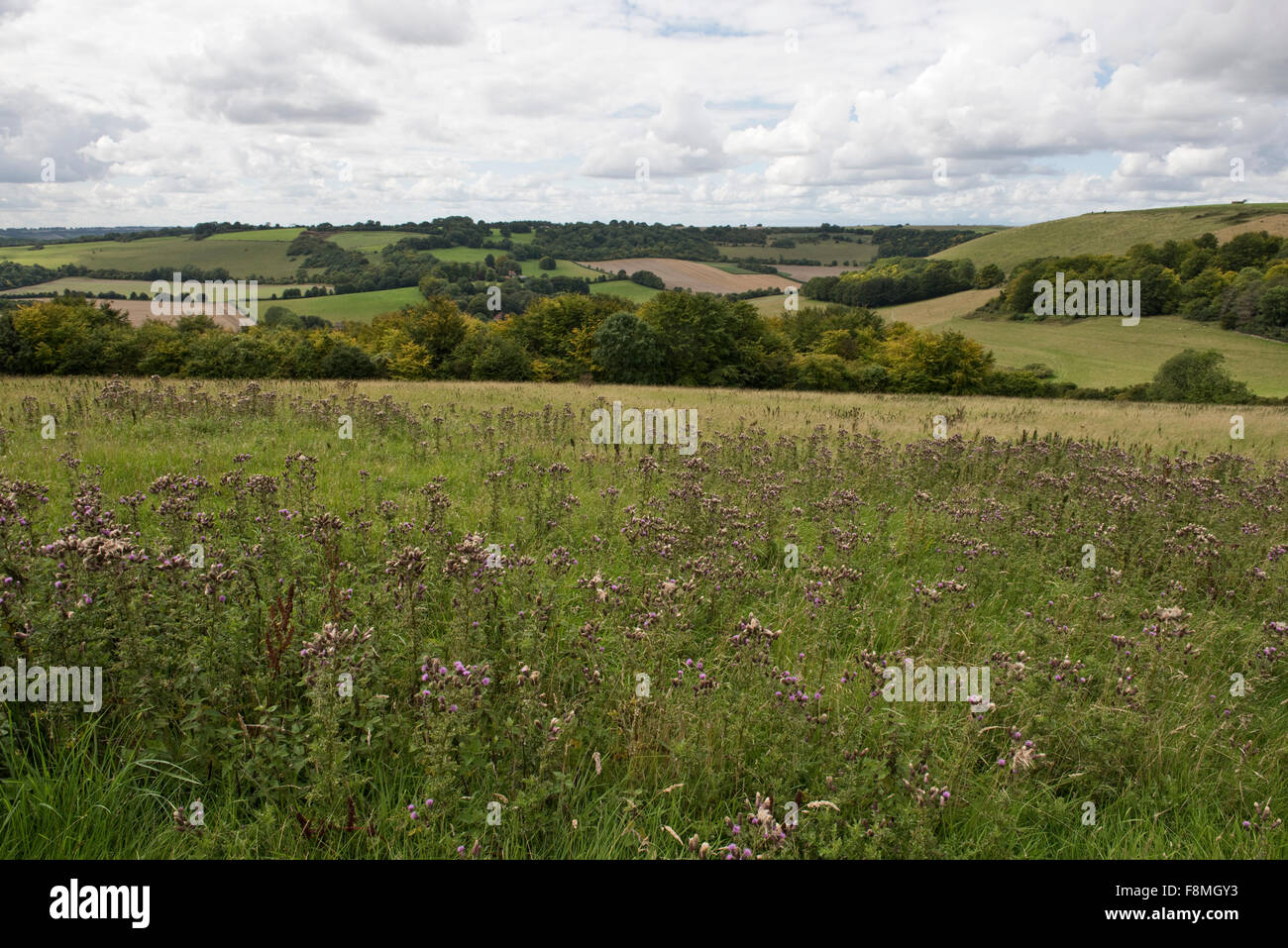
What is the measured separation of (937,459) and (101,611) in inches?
445

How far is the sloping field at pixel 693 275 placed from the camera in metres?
93.5

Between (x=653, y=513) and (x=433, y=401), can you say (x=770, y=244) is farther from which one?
(x=653, y=513)

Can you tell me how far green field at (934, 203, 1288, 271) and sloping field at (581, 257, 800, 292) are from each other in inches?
1515

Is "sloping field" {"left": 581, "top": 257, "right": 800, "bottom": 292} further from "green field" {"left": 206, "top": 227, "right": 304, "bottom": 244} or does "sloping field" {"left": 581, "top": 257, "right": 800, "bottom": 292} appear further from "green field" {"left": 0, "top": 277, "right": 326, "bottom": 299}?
"green field" {"left": 206, "top": 227, "right": 304, "bottom": 244}

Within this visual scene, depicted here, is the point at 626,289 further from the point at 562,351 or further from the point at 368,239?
the point at 368,239

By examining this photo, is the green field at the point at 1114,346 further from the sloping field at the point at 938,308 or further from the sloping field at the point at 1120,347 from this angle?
the sloping field at the point at 938,308

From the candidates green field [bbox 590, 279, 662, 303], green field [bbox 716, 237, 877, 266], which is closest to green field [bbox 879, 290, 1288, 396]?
green field [bbox 590, 279, 662, 303]

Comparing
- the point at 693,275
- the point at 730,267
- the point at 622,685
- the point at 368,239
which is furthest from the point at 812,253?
the point at 622,685

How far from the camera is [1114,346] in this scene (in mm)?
69500

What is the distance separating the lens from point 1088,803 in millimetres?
3502

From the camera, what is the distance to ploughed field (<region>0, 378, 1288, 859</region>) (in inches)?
124

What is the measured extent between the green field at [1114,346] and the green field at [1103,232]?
39913 mm

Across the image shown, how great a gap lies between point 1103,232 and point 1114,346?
245 ft
